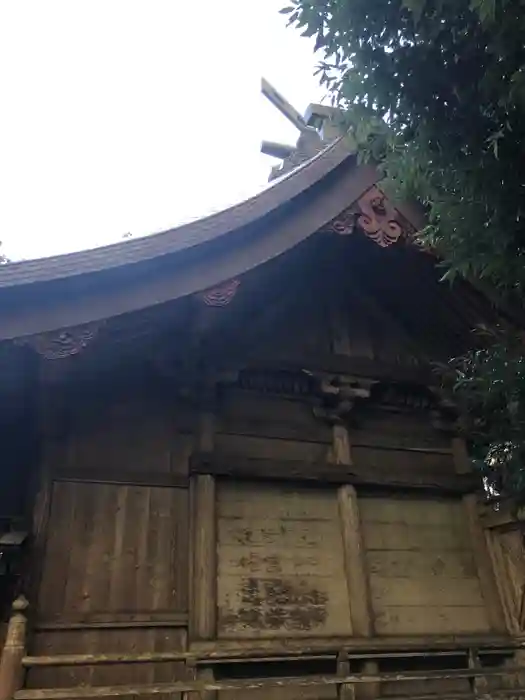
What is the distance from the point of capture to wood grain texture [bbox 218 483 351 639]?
171 inches

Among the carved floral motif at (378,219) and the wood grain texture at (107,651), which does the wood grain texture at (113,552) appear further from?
the carved floral motif at (378,219)

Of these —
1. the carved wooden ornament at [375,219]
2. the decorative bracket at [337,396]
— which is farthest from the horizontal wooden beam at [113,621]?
the carved wooden ornament at [375,219]

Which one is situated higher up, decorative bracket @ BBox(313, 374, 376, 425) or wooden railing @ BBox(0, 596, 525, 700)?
decorative bracket @ BBox(313, 374, 376, 425)

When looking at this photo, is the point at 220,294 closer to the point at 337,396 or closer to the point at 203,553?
the point at 337,396

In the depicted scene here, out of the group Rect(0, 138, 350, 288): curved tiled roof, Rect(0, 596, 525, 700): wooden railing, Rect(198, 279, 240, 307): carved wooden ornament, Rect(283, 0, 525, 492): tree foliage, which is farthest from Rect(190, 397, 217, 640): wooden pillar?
Rect(283, 0, 525, 492): tree foliage

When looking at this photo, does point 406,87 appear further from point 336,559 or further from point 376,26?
point 336,559

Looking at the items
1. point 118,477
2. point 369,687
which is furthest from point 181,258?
point 369,687

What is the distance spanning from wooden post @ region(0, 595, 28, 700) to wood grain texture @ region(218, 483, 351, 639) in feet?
4.55

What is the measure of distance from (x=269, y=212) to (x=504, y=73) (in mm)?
2102

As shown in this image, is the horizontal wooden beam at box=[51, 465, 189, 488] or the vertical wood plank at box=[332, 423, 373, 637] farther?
the vertical wood plank at box=[332, 423, 373, 637]

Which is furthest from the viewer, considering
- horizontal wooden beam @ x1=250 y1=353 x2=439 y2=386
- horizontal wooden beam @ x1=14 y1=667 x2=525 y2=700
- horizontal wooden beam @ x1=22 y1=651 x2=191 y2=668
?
horizontal wooden beam @ x1=250 y1=353 x2=439 y2=386

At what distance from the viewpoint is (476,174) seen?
282 centimetres

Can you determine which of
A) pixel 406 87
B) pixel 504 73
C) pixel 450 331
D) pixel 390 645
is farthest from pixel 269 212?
pixel 390 645

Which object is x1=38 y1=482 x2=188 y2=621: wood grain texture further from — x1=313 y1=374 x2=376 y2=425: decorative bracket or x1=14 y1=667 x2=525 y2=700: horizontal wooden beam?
x1=313 y1=374 x2=376 y2=425: decorative bracket
